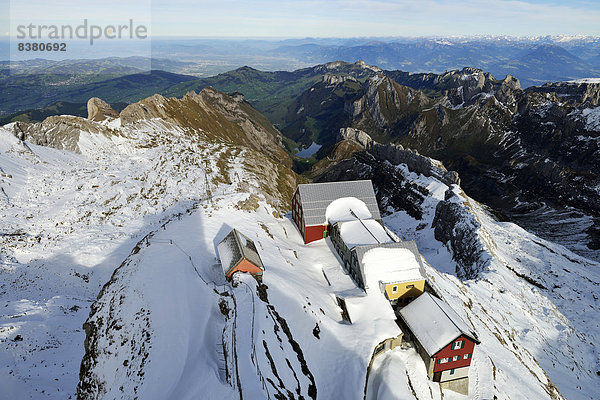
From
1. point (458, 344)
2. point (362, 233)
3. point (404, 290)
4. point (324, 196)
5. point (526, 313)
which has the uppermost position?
point (324, 196)

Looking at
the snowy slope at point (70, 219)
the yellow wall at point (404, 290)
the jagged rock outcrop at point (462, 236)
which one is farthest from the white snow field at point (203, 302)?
the jagged rock outcrop at point (462, 236)

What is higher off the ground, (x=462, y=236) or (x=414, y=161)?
(x=414, y=161)

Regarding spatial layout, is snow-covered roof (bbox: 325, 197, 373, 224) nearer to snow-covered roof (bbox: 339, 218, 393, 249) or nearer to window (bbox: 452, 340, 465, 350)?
snow-covered roof (bbox: 339, 218, 393, 249)

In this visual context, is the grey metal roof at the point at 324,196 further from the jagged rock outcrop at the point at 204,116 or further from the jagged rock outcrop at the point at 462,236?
the jagged rock outcrop at the point at 204,116

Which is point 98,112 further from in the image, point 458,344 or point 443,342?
point 458,344

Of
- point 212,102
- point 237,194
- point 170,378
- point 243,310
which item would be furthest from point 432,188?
point 212,102

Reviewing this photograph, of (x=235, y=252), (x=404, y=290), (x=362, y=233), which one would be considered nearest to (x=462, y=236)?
(x=362, y=233)

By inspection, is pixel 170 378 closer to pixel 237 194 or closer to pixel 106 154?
pixel 237 194
